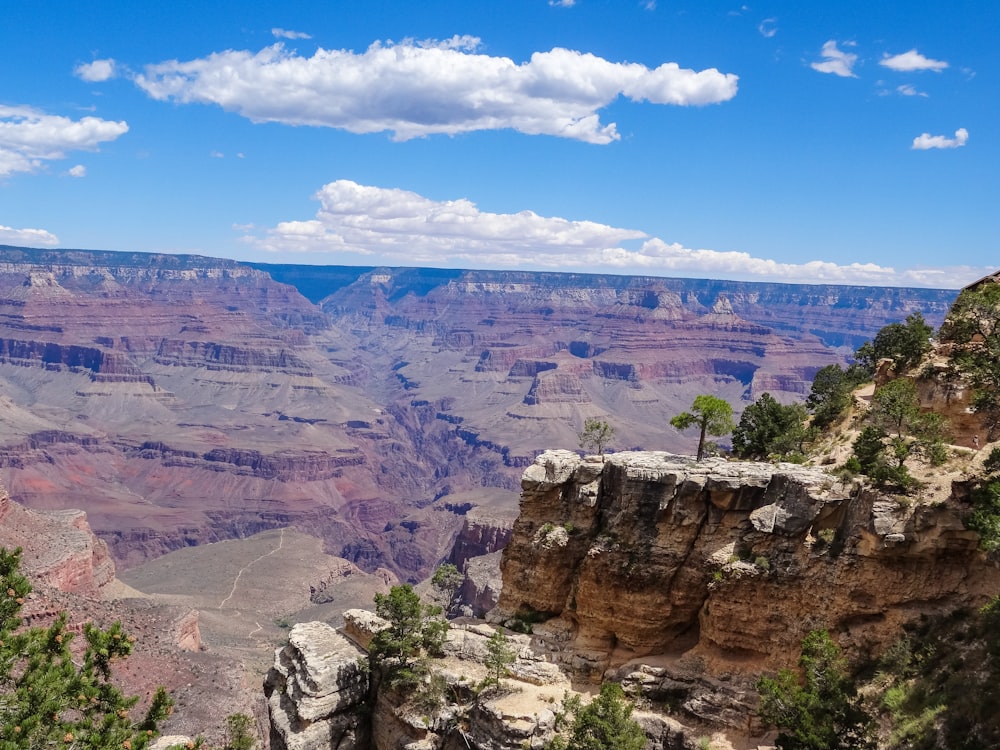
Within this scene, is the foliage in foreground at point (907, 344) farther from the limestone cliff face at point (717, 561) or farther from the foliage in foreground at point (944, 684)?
the foliage in foreground at point (944, 684)

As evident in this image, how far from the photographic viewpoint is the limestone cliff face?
30047 mm

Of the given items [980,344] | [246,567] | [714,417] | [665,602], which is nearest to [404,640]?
[665,602]

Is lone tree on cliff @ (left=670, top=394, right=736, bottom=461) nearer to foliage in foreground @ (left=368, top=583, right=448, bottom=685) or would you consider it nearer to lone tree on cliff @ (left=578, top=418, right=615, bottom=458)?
lone tree on cliff @ (left=578, top=418, right=615, bottom=458)

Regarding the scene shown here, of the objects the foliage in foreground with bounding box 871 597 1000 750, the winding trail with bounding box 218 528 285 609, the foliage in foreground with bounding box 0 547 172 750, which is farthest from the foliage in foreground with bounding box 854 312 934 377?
the winding trail with bounding box 218 528 285 609

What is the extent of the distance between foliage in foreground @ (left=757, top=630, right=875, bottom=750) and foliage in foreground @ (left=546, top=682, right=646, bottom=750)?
5497mm

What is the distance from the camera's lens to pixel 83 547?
100750 millimetres

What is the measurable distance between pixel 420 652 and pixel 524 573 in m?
7.41

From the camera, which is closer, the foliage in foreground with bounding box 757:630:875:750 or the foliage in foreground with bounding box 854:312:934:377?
the foliage in foreground with bounding box 757:630:875:750

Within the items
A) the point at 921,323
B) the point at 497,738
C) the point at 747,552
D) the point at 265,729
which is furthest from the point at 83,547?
the point at 921,323

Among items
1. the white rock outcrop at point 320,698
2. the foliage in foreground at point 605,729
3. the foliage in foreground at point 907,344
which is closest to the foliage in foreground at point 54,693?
the white rock outcrop at point 320,698

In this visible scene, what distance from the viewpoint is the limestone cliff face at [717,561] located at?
30047mm

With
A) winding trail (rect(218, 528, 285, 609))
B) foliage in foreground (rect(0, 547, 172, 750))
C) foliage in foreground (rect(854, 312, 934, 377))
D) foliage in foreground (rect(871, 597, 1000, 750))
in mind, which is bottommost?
winding trail (rect(218, 528, 285, 609))

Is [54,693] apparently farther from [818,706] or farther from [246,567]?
[246,567]

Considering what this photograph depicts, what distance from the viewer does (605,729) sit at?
98.9 feet
